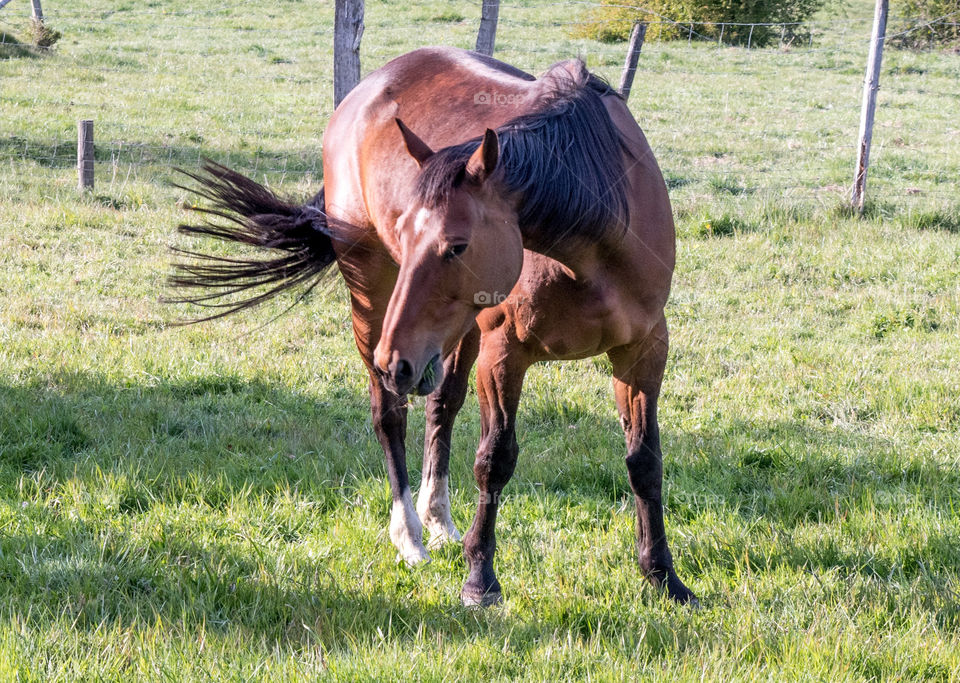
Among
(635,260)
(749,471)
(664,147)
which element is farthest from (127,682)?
(664,147)

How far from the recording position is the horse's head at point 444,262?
2.42m

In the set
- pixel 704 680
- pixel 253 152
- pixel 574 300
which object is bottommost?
pixel 253 152

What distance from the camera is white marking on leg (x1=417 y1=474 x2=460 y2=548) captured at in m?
3.87

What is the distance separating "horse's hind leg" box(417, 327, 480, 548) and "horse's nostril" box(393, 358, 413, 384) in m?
1.43

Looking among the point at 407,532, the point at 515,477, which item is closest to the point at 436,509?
the point at 407,532

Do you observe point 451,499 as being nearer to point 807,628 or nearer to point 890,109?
point 807,628

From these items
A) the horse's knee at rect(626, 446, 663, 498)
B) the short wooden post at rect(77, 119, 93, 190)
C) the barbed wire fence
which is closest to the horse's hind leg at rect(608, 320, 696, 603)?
the horse's knee at rect(626, 446, 663, 498)

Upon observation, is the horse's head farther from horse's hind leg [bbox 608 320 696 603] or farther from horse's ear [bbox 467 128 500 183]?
horse's hind leg [bbox 608 320 696 603]

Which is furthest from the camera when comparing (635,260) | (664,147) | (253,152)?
(664,147)

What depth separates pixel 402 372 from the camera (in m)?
2.42

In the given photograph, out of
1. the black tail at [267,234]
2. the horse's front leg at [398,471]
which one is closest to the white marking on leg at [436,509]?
the horse's front leg at [398,471]

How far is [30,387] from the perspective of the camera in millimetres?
4926

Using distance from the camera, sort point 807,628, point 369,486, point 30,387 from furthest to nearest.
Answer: point 30,387 < point 369,486 < point 807,628

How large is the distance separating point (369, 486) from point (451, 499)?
387mm
